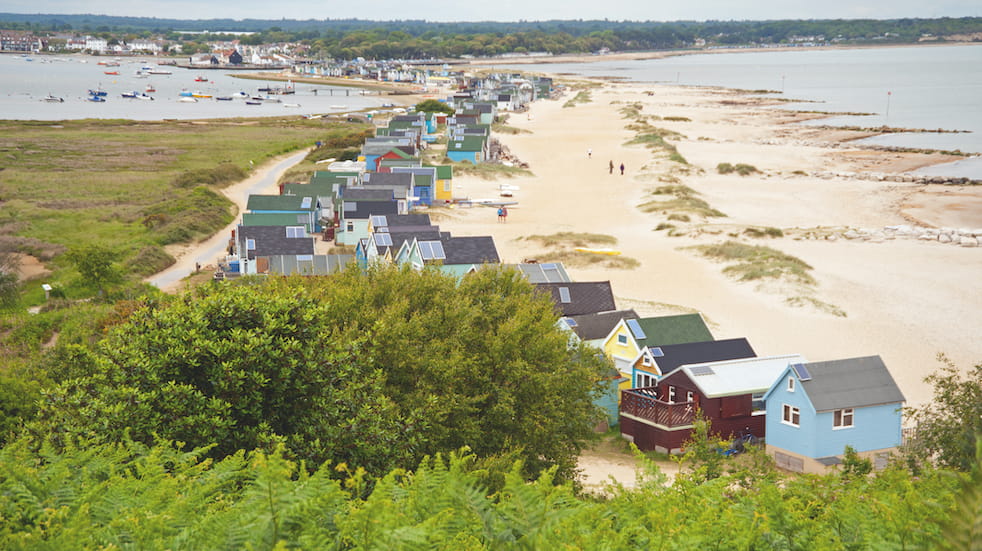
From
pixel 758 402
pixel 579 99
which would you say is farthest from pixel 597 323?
pixel 579 99

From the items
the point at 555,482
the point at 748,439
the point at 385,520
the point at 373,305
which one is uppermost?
the point at 385,520

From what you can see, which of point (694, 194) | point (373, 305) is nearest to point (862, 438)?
point (373, 305)

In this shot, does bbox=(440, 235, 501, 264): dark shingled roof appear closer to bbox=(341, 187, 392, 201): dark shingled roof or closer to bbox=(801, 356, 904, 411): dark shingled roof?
bbox=(801, 356, 904, 411): dark shingled roof

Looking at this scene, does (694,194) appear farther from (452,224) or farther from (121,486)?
(121,486)

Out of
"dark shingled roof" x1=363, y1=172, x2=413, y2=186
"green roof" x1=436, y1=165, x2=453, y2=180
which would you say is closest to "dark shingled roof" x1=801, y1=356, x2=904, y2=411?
"dark shingled roof" x1=363, y1=172, x2=413, y2=186

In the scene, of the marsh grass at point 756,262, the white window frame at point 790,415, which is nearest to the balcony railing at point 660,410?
the white window frame at point 790,415
